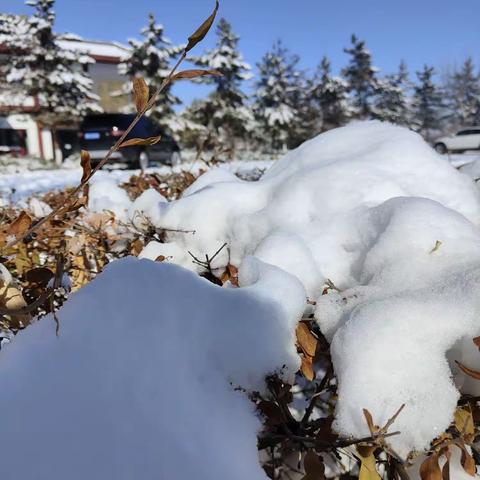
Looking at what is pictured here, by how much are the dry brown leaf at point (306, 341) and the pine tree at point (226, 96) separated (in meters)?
27.8

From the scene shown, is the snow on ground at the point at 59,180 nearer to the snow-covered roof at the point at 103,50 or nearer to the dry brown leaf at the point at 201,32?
the dry brown leaf at the point at 201,32

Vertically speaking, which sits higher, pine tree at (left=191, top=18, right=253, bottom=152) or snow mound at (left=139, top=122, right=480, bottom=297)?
pine tree at (left=191, top=18, right=253, bottom=152)

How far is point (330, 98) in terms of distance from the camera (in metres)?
36.8

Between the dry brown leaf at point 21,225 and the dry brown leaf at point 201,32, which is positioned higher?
the dry brown leaf at point 201,32

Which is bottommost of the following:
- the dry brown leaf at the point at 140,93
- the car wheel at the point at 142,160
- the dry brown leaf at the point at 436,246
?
the car wheel at the point at 142,160

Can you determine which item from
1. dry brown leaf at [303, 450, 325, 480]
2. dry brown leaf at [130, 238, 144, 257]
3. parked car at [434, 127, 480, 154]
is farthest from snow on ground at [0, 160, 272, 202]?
parked car at [434, 127, 480, 154]

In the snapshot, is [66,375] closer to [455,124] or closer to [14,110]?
[14,110]

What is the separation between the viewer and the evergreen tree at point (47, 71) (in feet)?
75.2

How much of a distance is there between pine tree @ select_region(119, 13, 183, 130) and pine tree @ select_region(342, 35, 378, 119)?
20.6 metres

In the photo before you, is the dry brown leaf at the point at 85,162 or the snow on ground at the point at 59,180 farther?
the snow on ground at the point at 59,180

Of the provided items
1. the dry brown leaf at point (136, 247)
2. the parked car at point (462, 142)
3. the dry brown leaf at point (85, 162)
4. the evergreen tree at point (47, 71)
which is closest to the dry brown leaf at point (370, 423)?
the dry brown leaf at point (85, 162)

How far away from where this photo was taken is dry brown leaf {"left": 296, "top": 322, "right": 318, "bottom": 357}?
86 cm

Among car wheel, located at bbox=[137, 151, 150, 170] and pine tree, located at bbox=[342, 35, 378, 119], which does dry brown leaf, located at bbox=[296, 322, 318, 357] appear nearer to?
car wheel, located at bbox=[137, 151, 150, 170]

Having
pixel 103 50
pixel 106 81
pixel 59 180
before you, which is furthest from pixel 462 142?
pixel 103 50
